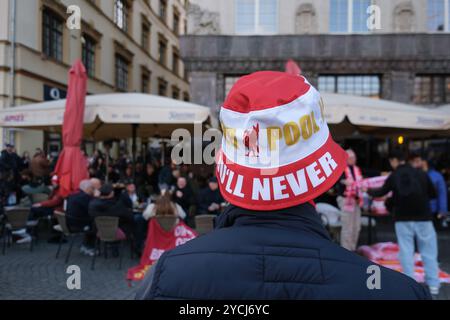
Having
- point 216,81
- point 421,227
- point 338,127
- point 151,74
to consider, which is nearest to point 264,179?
point 421,227

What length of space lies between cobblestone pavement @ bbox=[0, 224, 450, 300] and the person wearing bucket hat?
13.8ft

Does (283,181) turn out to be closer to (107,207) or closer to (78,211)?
(107,207)

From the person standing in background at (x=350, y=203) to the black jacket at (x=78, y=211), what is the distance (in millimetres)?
4653

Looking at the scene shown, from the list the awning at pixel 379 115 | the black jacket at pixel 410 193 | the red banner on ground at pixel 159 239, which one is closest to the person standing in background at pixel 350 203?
the awning at pixel 379 115

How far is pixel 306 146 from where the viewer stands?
49.2 inches

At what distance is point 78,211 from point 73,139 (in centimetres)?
151

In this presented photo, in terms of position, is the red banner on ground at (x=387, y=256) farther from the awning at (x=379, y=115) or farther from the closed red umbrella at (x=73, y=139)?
the closed red umbrella at (x=73, y=139)

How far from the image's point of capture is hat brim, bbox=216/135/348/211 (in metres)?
1.17

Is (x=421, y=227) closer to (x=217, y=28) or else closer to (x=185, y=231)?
(x=185, y=231)

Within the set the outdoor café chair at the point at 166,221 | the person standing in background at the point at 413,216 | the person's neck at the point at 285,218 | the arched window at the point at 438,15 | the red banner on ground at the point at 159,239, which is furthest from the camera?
the arched window at the point at 438,15

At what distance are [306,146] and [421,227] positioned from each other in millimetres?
4687

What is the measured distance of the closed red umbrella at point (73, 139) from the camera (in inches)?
287

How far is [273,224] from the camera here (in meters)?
1.13

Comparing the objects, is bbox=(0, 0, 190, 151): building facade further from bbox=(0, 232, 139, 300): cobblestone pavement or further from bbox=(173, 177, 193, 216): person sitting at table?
bbox=(0, 232, 139, 300): cobblestone pavement
